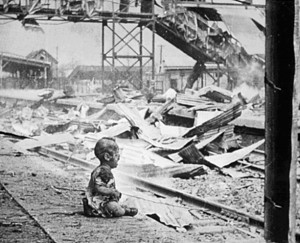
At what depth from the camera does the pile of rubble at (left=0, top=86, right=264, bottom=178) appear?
30.9ft

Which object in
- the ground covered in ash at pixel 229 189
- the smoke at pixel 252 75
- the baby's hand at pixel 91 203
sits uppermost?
the smoke at pixel 252 75

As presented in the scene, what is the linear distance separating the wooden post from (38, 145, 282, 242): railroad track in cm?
96

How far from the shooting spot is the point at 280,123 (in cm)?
339

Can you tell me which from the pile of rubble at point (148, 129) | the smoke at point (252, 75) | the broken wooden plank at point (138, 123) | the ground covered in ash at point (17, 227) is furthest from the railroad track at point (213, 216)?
the smoke at point (252, 75)

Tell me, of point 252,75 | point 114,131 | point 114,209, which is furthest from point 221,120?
point 252,75

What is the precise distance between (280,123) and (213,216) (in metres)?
2.89

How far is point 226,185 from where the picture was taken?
803cm

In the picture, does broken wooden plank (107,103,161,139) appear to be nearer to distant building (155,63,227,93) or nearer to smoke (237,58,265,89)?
smoke (237,58,265,89)

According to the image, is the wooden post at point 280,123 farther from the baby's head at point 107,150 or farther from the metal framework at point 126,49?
the metal framework at point 126,49

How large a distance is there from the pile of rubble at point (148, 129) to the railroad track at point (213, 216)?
113 centimetres

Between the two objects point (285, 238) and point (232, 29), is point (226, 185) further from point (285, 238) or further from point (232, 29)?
point (232, 29)

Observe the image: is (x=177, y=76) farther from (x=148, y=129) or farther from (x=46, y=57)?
(x=148, y=129)

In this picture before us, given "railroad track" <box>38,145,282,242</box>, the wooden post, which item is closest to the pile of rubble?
"railroad track" <box>38,145,282,242</box>

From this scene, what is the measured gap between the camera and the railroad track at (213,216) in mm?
5355
